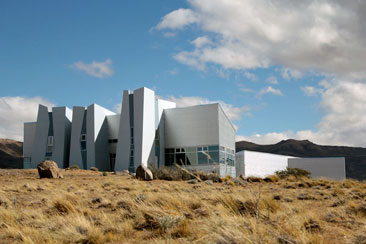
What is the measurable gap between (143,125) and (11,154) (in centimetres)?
9224

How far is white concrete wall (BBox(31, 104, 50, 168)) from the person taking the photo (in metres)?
50.5

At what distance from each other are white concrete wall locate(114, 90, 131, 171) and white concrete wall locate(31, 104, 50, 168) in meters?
12.8

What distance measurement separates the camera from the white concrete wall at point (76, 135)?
47.2 m

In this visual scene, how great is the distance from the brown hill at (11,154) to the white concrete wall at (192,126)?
66302 mm

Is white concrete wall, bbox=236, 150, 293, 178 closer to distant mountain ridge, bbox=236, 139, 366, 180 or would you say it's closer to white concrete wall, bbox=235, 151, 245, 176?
white concrete wall, bbox=235, 151, 245, 176

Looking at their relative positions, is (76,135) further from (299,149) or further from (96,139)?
(299,149)

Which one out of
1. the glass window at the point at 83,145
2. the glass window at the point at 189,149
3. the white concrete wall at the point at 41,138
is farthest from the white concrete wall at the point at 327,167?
the white concrete wall at the point at 41,138

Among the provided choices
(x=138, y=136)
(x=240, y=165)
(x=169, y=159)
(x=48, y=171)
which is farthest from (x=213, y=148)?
(x=48, y=171)

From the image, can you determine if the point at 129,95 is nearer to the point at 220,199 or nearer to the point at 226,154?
the point at 226,154

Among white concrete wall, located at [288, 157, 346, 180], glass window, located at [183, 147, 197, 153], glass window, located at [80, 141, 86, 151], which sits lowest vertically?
white concrete wall, located at [288, 157, 346, 180]

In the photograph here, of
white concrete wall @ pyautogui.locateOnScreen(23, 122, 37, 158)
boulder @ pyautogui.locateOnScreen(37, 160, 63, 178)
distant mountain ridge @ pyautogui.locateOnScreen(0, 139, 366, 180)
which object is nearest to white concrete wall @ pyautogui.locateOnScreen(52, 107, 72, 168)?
white concrete wall @ pyautogui.locateOnScreen(23, 122, 37, 158)

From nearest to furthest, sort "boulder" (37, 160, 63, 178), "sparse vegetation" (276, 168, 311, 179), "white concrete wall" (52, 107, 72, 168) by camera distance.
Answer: "boulder" (37, 160, 63, 178)
"sparse vegetation" (276, 168, 311, 179)
"white concrete wall" (52, 107, 72, 168)

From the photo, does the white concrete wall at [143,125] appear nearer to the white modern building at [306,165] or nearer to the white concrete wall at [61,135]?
the white concrete wall at [61,135]

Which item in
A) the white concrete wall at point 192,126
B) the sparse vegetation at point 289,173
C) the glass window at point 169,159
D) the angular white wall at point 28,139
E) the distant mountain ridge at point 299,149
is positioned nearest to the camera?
the sparse vegetation at point 289,173
